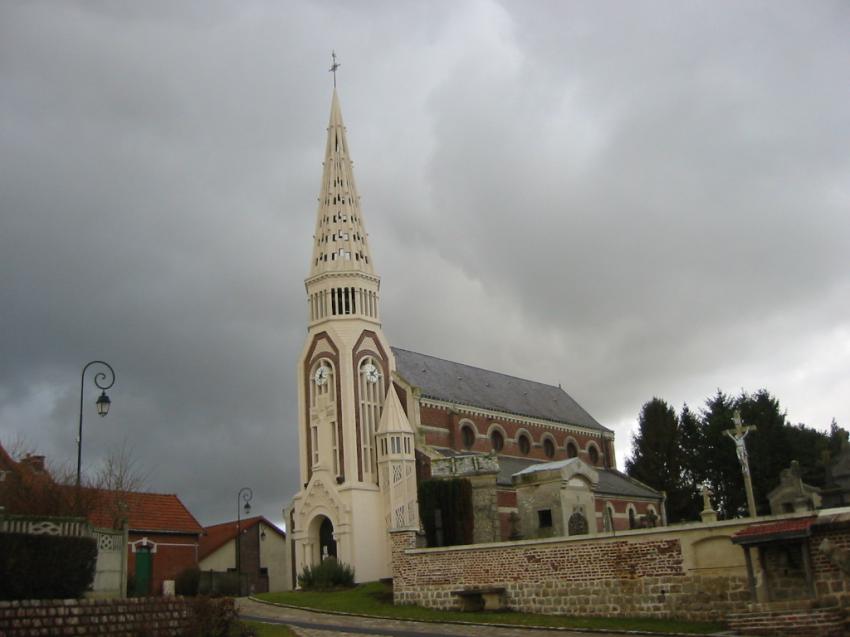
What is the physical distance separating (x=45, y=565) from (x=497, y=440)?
126ft

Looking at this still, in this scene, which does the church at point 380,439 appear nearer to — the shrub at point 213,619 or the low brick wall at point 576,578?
the low brick wall at point 576,578

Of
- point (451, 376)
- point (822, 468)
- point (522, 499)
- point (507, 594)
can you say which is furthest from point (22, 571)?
point (822, 468)

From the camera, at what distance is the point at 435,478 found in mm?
45562

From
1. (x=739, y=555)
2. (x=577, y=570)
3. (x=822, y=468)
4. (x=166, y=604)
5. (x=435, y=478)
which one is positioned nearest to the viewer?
(x=166, y=604)

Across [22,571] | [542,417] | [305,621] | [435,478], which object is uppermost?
[542,417]

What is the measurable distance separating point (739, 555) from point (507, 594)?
8.83m

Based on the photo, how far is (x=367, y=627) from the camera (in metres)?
28.1

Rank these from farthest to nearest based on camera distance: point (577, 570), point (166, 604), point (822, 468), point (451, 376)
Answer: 1. point (822, 468)
2. point (451, 376)
3. point (577, 570)
4. point (166, 604)

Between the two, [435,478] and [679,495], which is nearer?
[435,478]

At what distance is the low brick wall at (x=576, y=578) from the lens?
85.9 feet

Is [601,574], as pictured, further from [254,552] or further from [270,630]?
[254,552]

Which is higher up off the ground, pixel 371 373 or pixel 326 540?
pixel 371 373

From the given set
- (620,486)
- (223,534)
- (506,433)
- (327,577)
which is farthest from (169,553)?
(620,486)

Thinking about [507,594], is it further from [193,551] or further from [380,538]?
[193,551]
